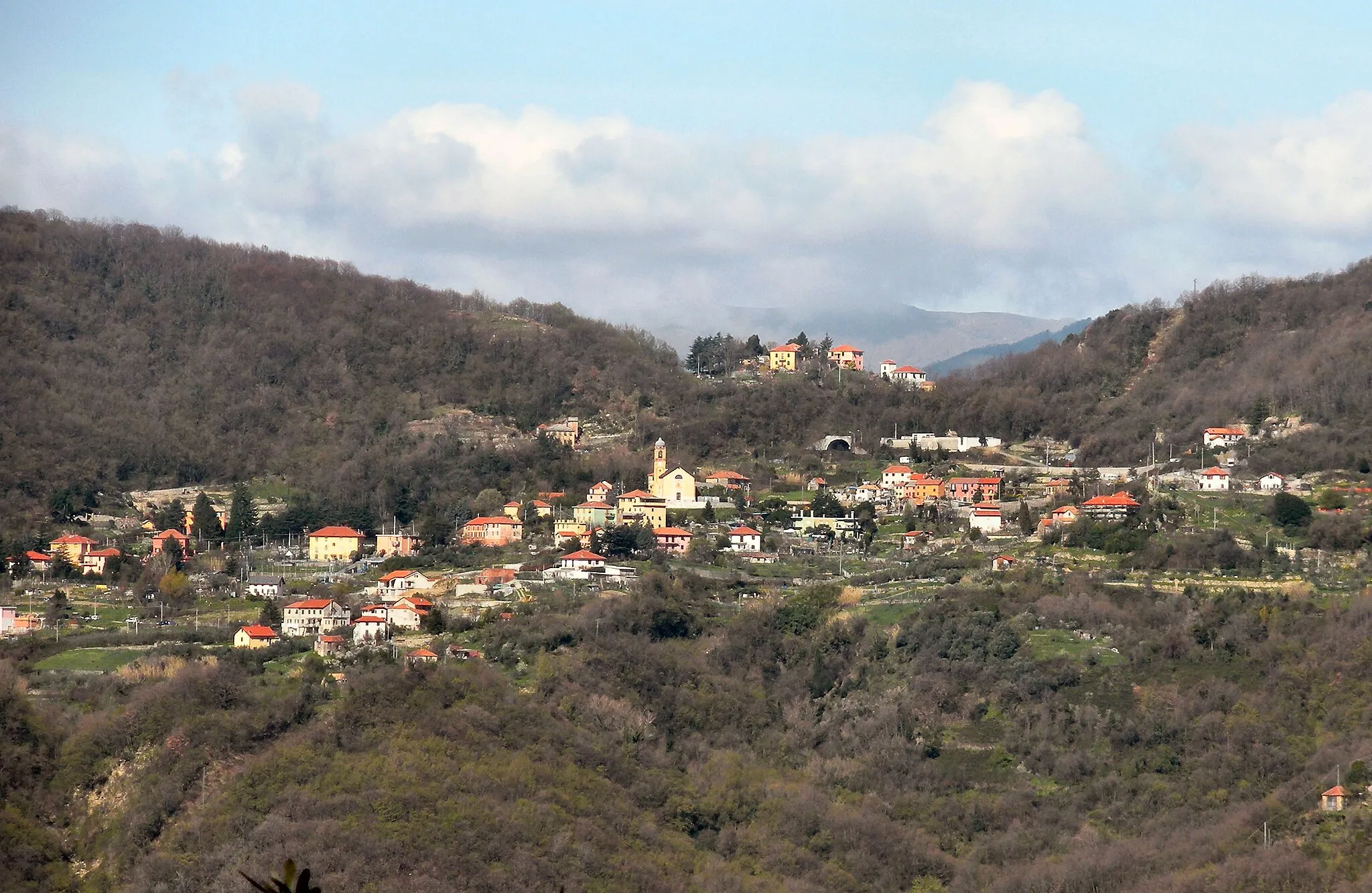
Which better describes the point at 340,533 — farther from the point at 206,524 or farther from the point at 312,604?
the point at 312,604

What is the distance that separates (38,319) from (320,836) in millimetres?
48247

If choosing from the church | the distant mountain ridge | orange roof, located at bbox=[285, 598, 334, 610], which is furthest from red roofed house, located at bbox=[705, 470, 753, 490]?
the distant mountain ridge

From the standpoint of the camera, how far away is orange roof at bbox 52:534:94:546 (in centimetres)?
6272

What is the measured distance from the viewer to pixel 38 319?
81.8 metres

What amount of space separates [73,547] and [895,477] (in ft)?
83.6

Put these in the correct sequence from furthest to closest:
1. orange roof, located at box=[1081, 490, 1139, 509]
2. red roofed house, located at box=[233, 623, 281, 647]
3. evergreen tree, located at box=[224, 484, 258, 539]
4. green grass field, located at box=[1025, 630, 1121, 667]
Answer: evergreen tree, located at box=[224, 484, 258, 539] < orange roof, located at box=[1081, 490, 1139, 509] < red roofed house, located at box=[233, 623, 281, 647] < green grass field, located at box=[1025, 630, 1121, 667]

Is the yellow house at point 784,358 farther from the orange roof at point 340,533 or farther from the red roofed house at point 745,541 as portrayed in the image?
the orange roof at point 340,533

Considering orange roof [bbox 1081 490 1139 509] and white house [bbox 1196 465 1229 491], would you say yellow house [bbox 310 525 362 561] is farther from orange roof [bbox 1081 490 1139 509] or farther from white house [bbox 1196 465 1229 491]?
white house [bbox 1196 465 1229 491]

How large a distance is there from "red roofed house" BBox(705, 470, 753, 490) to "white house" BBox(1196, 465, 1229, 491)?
1469 cm

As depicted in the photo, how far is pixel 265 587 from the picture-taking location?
5788 centimetres

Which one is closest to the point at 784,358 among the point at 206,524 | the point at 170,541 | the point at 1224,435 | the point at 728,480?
the point at 728,480

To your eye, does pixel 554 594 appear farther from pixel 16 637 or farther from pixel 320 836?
pixel 320 836

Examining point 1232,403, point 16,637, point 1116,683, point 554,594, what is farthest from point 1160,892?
point 1232,403

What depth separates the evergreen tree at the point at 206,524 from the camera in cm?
6425
